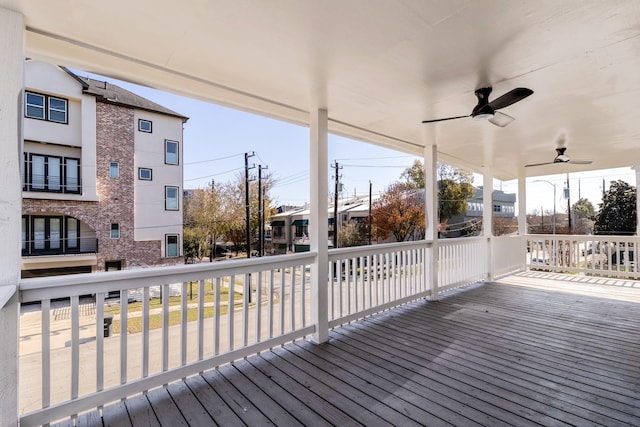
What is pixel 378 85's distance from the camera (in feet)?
8.64

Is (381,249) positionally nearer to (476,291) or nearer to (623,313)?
(476,291)

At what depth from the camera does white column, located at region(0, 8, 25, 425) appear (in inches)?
63.9

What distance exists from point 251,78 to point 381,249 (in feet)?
8.22

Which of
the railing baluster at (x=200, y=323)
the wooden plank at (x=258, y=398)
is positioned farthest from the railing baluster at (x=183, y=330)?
the wooden plank at (x=258, y=398)

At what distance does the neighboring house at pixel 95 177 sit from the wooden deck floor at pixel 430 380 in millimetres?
1243

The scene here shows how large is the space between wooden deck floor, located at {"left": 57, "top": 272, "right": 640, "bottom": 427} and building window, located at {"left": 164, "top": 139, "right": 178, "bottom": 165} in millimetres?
2098

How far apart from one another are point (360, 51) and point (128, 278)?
2.18 meters

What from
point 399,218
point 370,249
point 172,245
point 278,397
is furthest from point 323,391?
point 399,218

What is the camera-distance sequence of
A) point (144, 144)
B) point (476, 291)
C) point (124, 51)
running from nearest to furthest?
1. point (124, 51)
2. point (144, 144)
3. point (476, 291)

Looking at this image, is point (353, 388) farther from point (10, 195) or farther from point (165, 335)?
point (10, 195)

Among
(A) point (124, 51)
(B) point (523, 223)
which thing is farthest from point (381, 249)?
(B) point (523, 223)

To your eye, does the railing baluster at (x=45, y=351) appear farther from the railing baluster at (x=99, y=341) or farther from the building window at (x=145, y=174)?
the building window at (x=145, y=174)

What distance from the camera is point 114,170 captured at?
2910mm

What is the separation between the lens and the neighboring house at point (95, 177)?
7.63 feet
